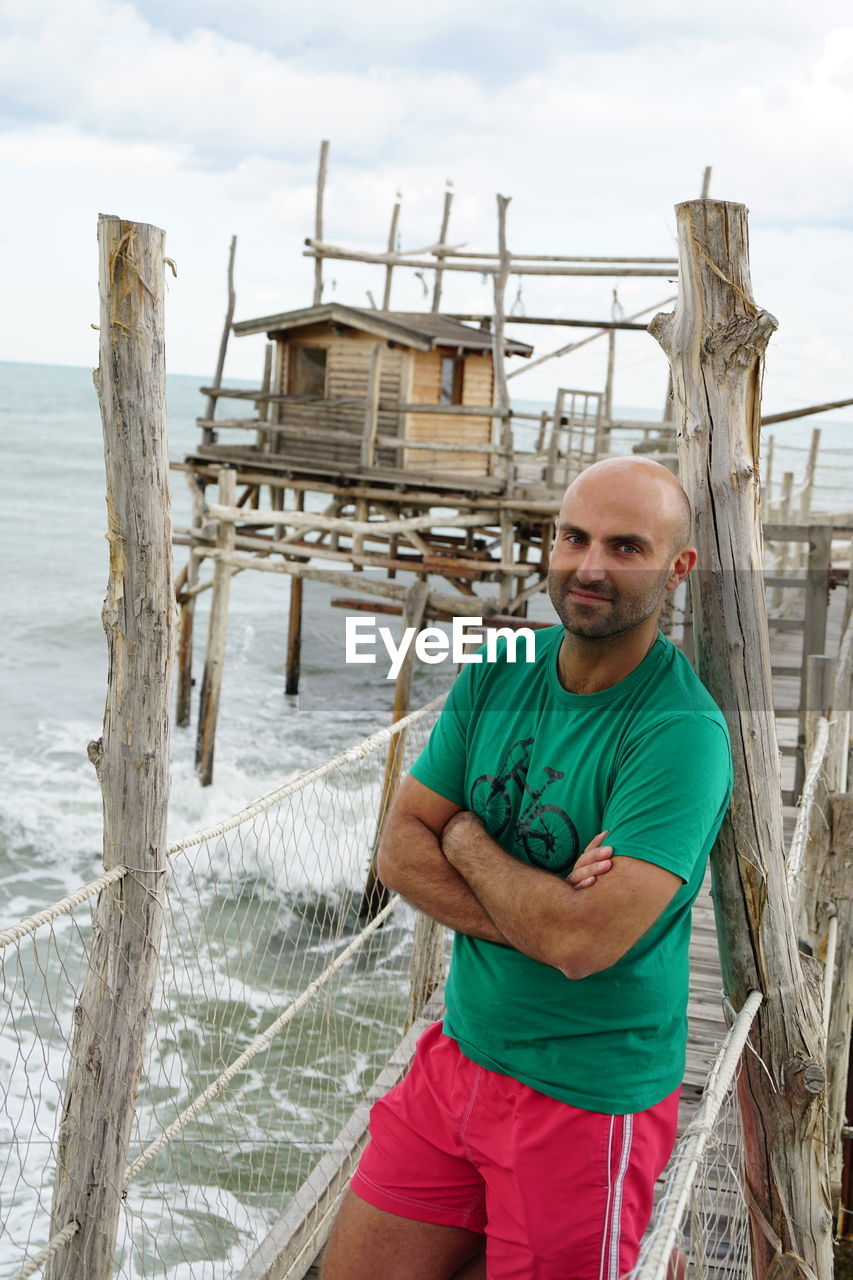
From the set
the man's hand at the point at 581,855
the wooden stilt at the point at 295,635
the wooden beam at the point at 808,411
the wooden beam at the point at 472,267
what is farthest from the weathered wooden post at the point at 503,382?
the man's hand at the point at 581,855

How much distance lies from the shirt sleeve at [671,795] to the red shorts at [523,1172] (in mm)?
474

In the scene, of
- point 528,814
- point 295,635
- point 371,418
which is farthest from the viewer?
point 295,635

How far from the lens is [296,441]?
16.6 meters

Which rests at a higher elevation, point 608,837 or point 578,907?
point 608,837

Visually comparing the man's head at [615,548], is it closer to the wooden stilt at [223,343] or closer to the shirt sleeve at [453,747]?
the shirt sleeve at [453,747]

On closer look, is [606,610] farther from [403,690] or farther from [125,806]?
[403,690]

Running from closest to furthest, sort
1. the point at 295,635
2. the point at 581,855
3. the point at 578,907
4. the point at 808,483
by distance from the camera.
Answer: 1. the point at 578,907
2. the point at 581,855
3. the point at 295,635
4. the point at 808,483

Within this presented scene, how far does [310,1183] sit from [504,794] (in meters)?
1.79

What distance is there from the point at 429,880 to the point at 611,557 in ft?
Result: 2.25

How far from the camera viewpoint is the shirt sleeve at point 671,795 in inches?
74.7

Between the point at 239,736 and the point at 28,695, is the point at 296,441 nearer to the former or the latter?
the point at 239,736

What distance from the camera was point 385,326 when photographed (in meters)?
15.7

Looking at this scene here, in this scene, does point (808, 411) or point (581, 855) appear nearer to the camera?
point (581, 855)

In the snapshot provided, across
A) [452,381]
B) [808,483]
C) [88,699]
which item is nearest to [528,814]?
[452,381]
